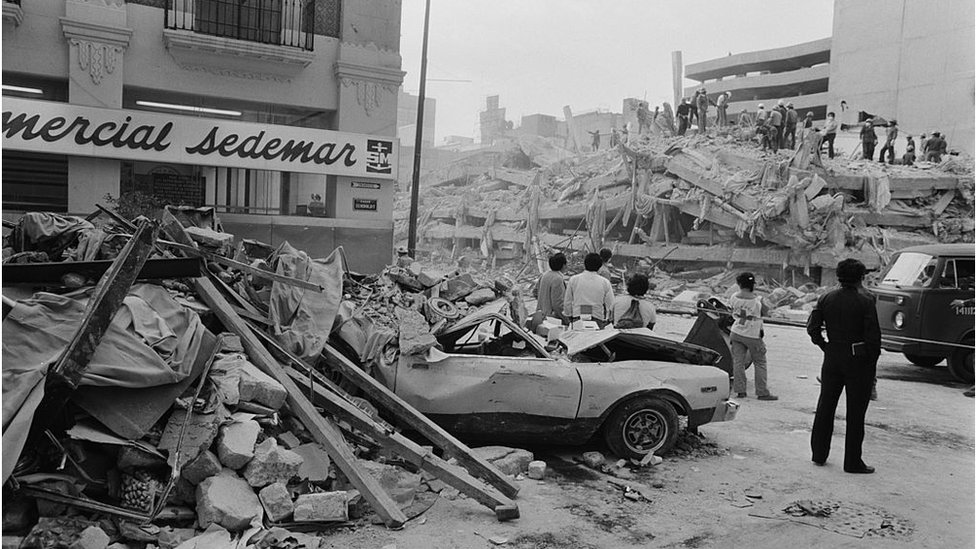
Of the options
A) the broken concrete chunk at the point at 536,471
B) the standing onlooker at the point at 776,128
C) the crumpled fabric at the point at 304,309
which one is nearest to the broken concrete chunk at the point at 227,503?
the crumpled fabric at the point at 304,309

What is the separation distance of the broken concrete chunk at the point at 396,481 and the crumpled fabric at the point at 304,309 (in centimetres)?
127

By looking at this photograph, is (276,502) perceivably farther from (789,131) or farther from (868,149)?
(868,149)

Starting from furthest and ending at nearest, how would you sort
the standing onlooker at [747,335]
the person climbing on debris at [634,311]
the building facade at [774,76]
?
the building facade at [774,76] → the standing onlooker at [747,335] → the person climbing on debris at [634,311]

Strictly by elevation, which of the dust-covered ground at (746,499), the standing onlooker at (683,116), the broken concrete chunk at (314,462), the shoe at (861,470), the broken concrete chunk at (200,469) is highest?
the standing onlooker at (683,116)

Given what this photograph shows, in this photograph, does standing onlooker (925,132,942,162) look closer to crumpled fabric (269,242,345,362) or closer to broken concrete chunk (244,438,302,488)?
crumpled fabric (269,242,345,362)

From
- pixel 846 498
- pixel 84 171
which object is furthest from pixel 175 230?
pixel 84 171

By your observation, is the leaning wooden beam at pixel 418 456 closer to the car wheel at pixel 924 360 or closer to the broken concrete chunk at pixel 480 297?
the broken concrete chunk at pixel 480 297

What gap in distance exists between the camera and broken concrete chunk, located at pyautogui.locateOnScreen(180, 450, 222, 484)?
4.31 m

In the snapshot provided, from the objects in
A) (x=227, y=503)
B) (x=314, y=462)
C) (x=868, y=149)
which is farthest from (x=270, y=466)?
(x=868, y=149)

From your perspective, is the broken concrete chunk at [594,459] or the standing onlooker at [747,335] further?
the standing onlooker at [747,335]

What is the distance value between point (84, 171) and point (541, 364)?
9916 millimetres

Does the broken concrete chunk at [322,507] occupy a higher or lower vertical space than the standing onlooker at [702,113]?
lower

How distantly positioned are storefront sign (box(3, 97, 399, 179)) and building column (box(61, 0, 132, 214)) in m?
0.29

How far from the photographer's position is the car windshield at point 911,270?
34.4 ft
